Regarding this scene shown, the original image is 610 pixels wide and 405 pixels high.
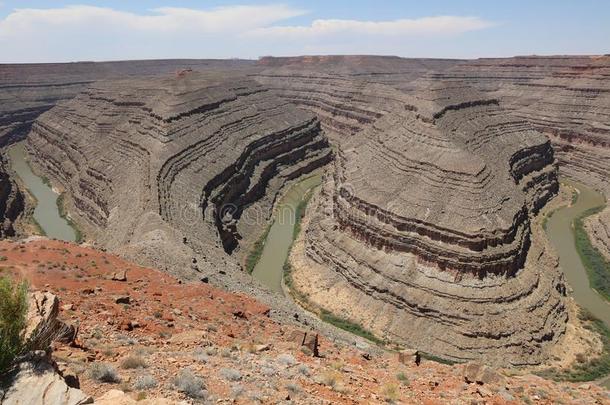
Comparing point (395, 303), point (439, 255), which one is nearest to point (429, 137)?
point (439, 255)

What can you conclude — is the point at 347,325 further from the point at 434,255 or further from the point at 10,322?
the point at 10,322

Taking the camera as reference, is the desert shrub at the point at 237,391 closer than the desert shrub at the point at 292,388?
Yes

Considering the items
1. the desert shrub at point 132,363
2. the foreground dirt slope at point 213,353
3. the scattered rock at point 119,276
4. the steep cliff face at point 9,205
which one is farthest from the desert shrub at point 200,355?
the steep cliff face at point 9,205

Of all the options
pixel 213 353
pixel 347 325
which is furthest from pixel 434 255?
pixel 213 353

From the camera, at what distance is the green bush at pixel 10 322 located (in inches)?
416

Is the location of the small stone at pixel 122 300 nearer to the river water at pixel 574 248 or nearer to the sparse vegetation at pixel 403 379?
the sparse vegetation at pixel 403 379

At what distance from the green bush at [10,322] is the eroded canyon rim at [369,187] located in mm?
20099

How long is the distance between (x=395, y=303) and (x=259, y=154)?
39334mm

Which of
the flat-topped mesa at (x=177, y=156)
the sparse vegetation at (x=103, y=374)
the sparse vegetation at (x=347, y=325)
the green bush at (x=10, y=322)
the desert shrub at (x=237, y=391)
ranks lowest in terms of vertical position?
Result: the sparse vegetation at (x=347, y=325)

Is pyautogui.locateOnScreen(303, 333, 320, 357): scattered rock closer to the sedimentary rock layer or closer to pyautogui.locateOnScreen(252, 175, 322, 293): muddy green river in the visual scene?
the sedimentary rock layer

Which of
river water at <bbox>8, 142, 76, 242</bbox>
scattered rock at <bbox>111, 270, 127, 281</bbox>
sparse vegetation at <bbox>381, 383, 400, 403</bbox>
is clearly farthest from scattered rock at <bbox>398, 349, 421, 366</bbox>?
river water at <bbox>8, 142, 76, 242</bbox>

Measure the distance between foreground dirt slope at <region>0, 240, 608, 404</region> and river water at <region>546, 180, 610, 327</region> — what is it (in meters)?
26.5

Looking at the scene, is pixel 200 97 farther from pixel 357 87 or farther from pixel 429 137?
pixel 357 87

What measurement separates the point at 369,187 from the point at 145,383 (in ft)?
124
